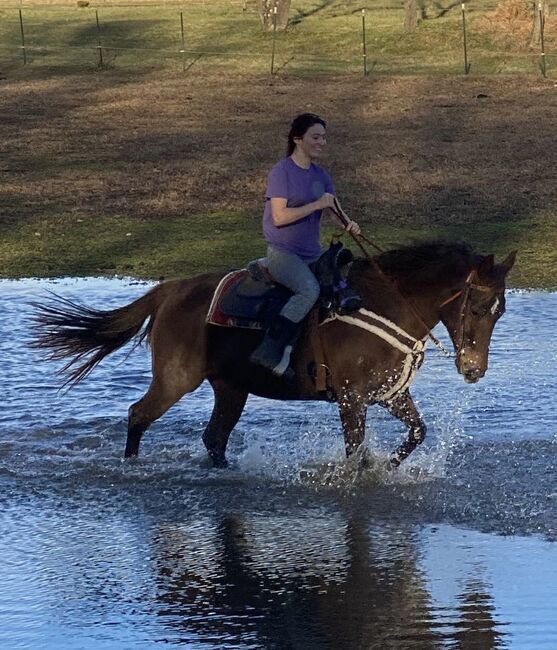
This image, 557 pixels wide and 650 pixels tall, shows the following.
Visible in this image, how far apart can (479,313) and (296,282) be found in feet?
3.47

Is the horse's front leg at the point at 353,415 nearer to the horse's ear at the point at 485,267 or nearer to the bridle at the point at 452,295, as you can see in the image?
the bridle at the point at 452,295

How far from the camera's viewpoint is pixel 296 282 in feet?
27.3

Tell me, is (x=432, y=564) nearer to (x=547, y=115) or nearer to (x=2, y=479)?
(x=2, y=479)

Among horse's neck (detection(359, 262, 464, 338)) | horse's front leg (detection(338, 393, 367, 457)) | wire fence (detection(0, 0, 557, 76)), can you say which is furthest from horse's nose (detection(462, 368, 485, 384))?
wire fence (detection(0, 0, 557, 76))

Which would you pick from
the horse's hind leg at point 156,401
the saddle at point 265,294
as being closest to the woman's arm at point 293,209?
the saddle at point 265,294

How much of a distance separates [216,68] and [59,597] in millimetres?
31890

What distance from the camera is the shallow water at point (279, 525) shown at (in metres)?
6.26

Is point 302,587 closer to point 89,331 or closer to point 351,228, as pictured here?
point 351,228

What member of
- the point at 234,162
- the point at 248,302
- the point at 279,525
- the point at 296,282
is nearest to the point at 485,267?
the point at 296,282

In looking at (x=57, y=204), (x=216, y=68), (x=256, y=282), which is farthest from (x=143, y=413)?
(x=216, y=68)

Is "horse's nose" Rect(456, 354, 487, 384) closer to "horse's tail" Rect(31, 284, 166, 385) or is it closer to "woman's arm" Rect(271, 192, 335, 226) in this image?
"woman's arm" Rect(271, 192, 335, 226)

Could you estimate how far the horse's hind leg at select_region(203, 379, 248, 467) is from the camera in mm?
8922

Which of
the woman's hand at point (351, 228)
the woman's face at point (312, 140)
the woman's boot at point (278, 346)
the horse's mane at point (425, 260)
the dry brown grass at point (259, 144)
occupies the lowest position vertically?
the dry brown grass at point (259, 144)

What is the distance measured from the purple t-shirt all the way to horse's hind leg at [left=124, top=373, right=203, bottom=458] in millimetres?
1023
